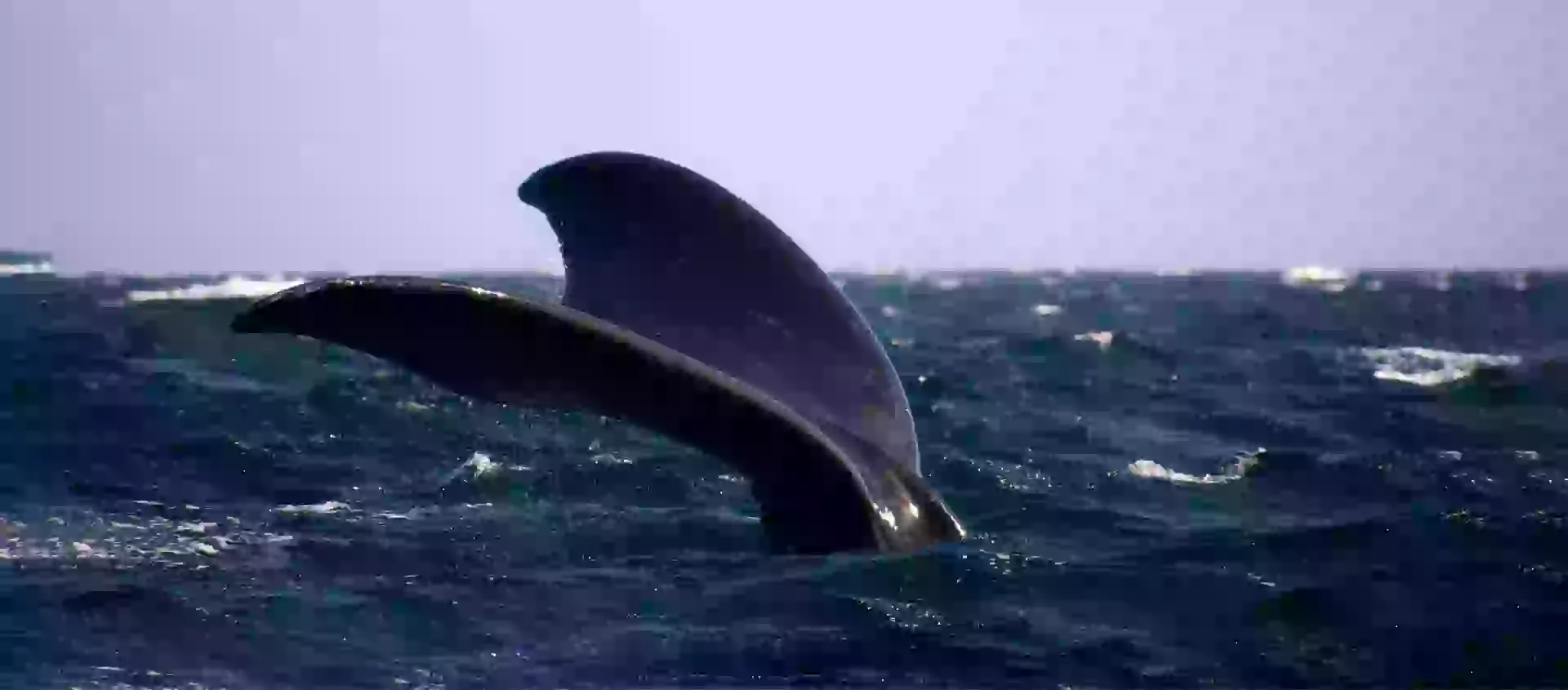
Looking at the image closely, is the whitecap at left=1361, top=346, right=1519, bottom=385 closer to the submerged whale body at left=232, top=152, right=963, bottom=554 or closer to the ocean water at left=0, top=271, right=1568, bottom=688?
the ocean water at left=0, top=271, right=1568, bottom=688

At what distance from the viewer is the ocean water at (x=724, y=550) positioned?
8.23 meters

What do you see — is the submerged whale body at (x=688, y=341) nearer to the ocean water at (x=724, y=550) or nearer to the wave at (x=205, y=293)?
the ocean water at (x=724, y=550)

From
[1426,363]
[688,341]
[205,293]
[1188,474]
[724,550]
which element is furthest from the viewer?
[205,293]

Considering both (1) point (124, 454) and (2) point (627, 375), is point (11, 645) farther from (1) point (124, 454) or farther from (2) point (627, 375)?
(1) point (124, 454)

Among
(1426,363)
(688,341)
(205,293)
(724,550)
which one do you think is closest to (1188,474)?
(724,550)

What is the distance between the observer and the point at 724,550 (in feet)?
36.8

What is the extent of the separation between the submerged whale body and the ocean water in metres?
2.77

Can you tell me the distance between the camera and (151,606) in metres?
8.93

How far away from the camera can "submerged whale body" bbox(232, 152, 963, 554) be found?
371 cm

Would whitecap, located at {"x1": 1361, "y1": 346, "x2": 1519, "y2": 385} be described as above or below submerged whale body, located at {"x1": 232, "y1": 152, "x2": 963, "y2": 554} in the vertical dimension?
below

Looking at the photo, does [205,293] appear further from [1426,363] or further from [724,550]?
[724,550]

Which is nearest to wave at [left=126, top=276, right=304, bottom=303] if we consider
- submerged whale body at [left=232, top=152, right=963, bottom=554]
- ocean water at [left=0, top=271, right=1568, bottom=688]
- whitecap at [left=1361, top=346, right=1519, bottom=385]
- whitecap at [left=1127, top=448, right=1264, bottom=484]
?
ocean water at [left=0, top=271, right=1568, bottom=688]

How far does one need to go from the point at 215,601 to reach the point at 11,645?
1376 mm

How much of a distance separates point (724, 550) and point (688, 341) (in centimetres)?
602
